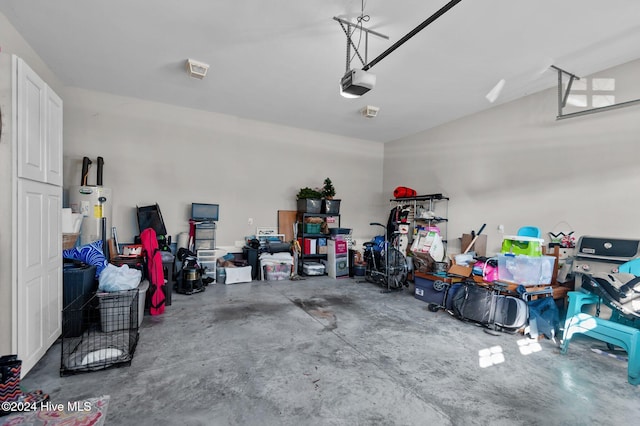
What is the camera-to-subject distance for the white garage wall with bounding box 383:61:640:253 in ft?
12.0

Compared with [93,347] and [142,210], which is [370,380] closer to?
[93,347]

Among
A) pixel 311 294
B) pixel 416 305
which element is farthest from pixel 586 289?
pixel 311 294

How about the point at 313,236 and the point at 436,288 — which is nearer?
the point at 436,288

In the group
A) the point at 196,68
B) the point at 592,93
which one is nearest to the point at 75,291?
the point at 196,68

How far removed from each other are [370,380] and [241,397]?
1038 millimetres

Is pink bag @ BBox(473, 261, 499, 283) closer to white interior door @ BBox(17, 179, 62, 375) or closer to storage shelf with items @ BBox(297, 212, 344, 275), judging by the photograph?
storage shelf with items @ BBox(297, 212, 344, 275)

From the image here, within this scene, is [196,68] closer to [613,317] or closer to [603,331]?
[603,331]

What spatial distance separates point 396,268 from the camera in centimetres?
538

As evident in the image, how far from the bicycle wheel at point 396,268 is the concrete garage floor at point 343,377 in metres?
1.54

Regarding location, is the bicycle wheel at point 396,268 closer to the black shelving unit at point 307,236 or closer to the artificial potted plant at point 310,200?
the black shelving unit at point 307,236

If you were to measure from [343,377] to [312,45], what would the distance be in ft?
11.8

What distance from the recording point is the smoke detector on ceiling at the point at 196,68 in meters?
3.92

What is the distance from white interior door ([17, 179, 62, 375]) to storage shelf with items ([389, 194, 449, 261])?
17.6 ft

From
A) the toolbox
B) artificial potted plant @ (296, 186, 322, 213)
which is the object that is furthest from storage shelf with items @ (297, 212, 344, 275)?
the toolbox
